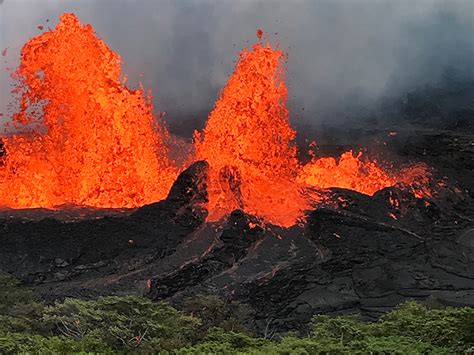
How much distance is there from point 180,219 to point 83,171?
10.1m

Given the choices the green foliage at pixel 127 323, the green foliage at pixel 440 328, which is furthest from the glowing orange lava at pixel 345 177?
the green foliage at pixel 127 323

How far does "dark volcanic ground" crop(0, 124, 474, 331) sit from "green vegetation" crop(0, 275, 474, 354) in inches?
393

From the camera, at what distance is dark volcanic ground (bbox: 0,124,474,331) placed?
107 feet

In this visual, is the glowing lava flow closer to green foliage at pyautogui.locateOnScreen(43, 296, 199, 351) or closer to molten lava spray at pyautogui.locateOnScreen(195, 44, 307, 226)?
molten lava spray at pyautogui.locateOnScreen(195, 44, 307, 226)

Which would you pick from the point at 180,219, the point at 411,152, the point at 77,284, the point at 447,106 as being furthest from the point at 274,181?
the point at 447,106

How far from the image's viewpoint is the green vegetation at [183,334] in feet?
46.6

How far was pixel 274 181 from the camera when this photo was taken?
147 feet

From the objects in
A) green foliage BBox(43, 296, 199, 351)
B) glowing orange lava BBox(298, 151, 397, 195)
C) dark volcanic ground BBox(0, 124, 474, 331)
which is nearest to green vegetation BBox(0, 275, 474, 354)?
green foliage BBox(43, 296, 199, 351)

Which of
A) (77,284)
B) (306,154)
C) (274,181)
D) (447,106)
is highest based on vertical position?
(447,106)

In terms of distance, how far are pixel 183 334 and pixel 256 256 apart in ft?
55.3

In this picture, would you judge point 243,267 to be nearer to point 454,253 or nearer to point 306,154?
point 454,253

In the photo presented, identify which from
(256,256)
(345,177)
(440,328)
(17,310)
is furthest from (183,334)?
(345,177)

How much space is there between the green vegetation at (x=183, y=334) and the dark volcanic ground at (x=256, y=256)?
9.99 m

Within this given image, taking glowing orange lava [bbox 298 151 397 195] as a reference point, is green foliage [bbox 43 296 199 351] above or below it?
below
